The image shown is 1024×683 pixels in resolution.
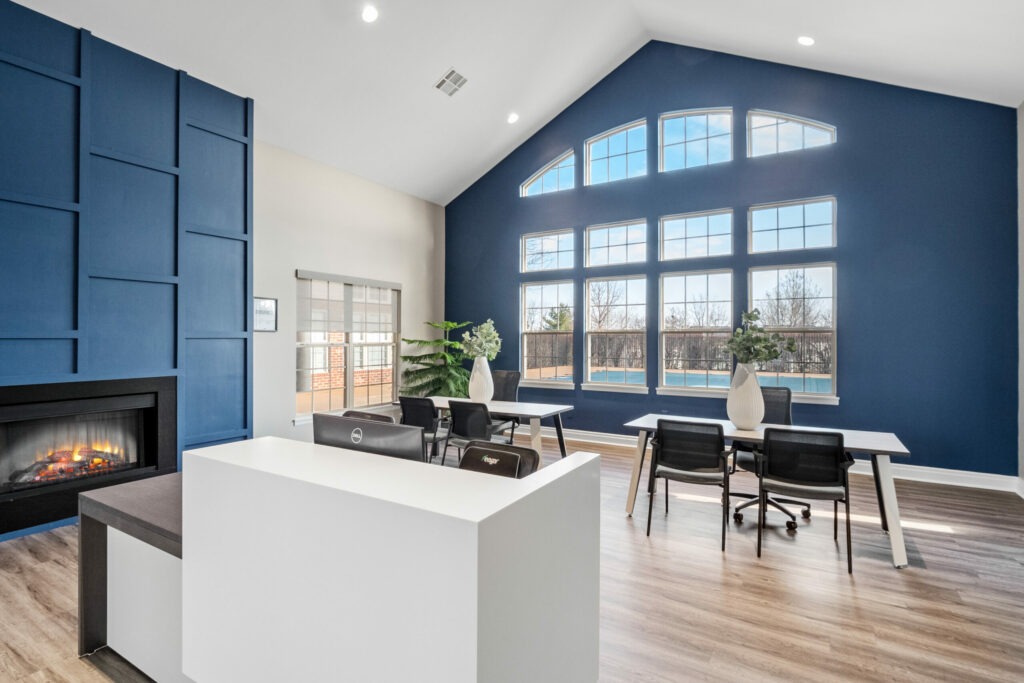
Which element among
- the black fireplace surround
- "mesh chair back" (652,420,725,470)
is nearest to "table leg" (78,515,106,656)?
the black fireplace surround

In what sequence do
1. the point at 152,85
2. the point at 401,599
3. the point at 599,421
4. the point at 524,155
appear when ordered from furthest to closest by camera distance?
the point at 524,155
the point at 599,421
the point at 152,85
the point at 401,599

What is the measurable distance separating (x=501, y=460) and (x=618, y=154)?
218 inches

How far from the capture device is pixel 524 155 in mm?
7285

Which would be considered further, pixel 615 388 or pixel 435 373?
pixel 435 373

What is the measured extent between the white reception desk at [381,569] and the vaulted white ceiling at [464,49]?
159 inches

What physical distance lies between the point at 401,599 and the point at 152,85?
4811mm

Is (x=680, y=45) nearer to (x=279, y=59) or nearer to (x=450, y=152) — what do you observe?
(x=450, y=152)

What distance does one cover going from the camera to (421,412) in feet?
15.8

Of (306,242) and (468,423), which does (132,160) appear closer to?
(306,242)

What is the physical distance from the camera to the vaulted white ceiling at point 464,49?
382cm

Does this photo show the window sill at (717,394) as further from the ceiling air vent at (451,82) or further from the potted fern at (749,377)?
the ceiling air vent at (451,82)

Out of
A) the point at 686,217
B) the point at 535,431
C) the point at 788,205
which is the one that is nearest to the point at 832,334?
the point at 788,205

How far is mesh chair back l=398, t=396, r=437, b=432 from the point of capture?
4754 mm

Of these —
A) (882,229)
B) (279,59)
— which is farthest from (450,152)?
(882,229)
